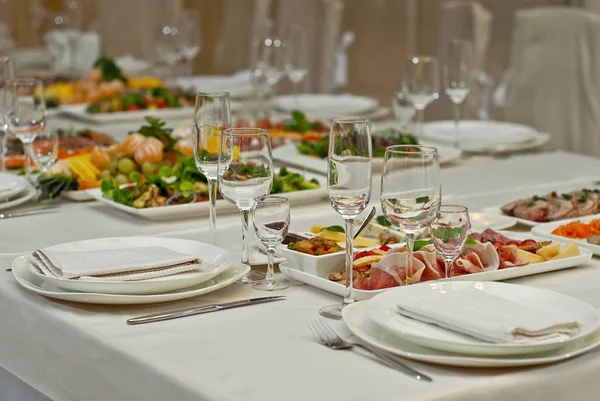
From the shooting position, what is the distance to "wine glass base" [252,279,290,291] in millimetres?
1685

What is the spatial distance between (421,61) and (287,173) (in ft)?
2.17

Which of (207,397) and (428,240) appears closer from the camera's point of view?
(207,397)

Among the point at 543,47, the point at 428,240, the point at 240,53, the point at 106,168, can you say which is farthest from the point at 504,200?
the point at 240,53

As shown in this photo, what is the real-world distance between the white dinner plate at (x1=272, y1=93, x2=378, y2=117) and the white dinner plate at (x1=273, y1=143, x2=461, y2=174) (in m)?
0.78

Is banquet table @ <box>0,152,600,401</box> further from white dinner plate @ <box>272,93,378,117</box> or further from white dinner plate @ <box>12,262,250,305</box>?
white dinner plate @ <box>272,93,378,117</box>

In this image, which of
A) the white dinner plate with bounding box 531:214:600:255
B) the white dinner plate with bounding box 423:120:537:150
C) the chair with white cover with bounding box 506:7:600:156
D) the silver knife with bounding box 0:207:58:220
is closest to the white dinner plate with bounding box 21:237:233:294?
the silver knife with bounding box 0:207:58:220

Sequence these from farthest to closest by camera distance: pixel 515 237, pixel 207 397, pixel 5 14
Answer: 1. pixel 5 14
2. pixel 515 237
3. pixel 207 397

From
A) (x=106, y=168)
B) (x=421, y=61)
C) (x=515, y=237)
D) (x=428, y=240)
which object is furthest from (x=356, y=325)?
(x=421, y=61)

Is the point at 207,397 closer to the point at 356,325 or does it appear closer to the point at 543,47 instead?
the point at 356,325

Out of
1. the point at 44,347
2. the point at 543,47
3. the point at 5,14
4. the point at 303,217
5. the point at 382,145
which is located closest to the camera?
the point at 44,347

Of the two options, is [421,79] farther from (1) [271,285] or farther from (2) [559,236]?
(1) [271,285]

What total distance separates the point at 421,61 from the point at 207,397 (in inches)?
73.0

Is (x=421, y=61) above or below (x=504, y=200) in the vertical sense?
above

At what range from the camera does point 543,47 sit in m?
3.97
